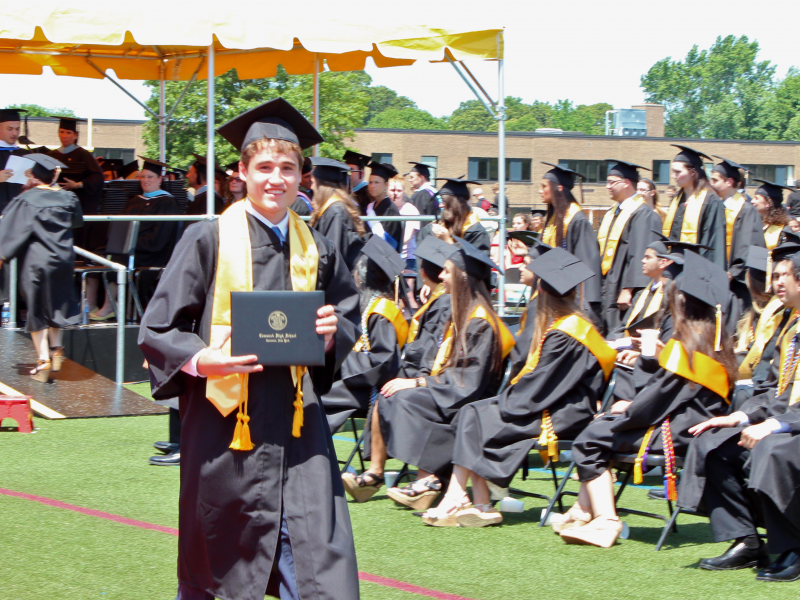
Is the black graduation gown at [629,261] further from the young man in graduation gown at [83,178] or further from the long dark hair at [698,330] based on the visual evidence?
the young man in graduation gown at [83,178]

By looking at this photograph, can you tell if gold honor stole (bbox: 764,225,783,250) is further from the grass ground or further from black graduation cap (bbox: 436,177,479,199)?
the grass ground

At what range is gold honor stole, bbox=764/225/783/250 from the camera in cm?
886

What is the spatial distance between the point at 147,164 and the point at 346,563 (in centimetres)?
825

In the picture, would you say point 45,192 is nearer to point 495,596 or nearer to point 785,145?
point 495,596

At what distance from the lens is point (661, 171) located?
2127 inches

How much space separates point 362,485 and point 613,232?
399 cm

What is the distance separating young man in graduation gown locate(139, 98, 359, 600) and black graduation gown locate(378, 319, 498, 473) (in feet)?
8.27

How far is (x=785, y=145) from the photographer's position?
183 feet

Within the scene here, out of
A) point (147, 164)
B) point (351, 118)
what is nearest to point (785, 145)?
point (351, 118)

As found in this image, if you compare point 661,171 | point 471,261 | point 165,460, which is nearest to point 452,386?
point 471,261

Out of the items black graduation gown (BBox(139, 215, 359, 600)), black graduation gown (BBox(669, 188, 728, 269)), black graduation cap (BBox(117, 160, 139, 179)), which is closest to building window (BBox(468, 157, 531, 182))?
black graduation cap (BBox(117, 160, 139, 179))

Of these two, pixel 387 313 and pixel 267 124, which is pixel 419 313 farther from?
pixel 267 124

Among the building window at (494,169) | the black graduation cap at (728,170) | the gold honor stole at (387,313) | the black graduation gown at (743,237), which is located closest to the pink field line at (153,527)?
the gold honor stole at (387,313)

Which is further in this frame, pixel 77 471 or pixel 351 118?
pixel 351 118
